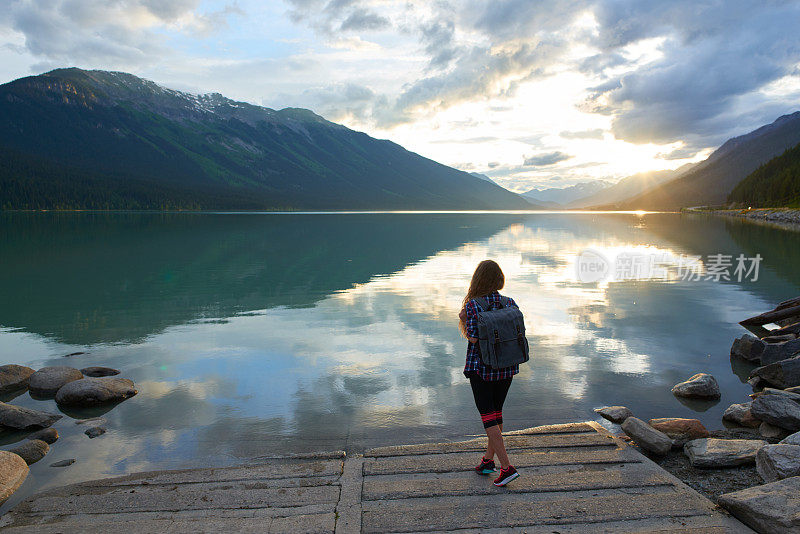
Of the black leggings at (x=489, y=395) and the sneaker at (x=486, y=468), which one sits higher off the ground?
the black leggings at (x=489, y=395)

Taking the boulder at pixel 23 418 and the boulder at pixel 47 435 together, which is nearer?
the boulder at pixel 47 435

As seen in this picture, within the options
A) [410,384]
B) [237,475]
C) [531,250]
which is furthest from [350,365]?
[531,250]

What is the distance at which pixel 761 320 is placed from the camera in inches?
706

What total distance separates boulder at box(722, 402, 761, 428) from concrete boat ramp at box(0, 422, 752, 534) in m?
3.70

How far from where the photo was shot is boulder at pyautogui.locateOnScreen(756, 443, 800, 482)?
6449mm

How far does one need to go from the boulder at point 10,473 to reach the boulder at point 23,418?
1.98 m

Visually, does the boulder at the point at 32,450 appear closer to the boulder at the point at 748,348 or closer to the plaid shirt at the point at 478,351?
the plaid shirt at the point at 478,351

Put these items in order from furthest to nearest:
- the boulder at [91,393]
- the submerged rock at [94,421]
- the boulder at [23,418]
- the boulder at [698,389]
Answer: the boulder at [698,389] < the boulder at [91,393] < the submerged rock at [94,421] < the boulder at [23,418]

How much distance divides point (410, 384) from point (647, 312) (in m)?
12.5

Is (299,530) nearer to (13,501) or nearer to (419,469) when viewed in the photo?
(419,469)

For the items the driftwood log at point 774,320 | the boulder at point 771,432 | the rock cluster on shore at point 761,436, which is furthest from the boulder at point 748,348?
the boulder at point 771,432

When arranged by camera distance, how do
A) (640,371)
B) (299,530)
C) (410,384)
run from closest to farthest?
(299,530) < (410,384) < (640,371)

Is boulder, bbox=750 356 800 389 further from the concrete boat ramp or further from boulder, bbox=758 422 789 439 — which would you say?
the concrete boat ramp

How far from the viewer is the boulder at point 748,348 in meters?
13.8
